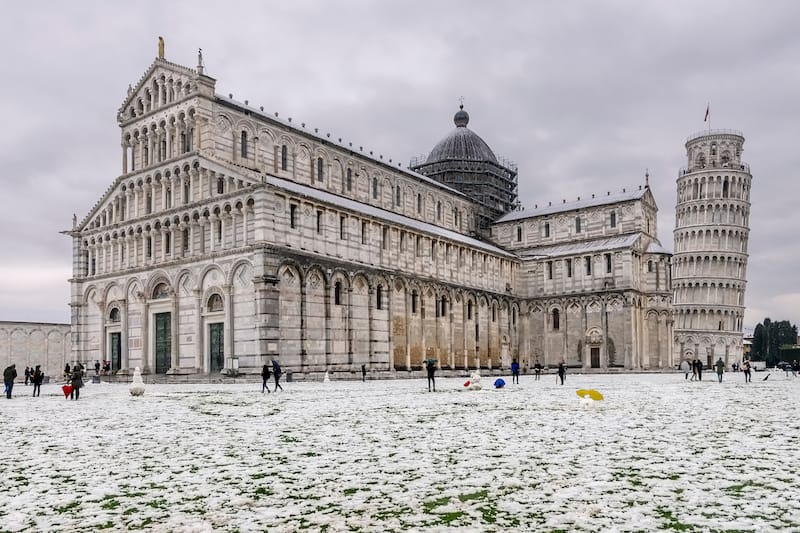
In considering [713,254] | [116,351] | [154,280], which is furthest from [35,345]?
[713,254]

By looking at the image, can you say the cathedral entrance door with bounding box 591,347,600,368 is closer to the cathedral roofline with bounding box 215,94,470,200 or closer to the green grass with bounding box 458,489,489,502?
the cathedral roofline with bounding box 215,94,470,200

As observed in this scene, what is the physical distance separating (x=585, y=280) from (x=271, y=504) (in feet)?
222

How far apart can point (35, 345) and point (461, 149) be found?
52147mm

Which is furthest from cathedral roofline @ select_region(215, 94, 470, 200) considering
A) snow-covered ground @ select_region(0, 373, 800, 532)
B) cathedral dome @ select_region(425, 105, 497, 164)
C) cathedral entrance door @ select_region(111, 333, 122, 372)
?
snow-covered ground @ select_region(0, 373, 800, 532)

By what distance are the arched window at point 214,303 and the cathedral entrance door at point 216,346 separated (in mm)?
1020

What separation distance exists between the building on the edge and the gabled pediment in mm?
30301

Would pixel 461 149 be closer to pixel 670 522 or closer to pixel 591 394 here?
pixel 591 394

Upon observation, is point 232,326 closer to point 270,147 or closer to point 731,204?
A: point 270,147

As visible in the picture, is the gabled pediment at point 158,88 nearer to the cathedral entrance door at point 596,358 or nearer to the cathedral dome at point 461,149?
the cathedral dome at point 461,149

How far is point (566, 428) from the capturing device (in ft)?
57.4

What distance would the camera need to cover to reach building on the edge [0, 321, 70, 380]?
7456cm

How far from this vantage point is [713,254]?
108688mm

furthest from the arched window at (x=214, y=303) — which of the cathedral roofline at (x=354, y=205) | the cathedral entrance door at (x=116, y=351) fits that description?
the cathedral entrance door at (x=116, y=351)

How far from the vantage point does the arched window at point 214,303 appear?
49.6 meters
